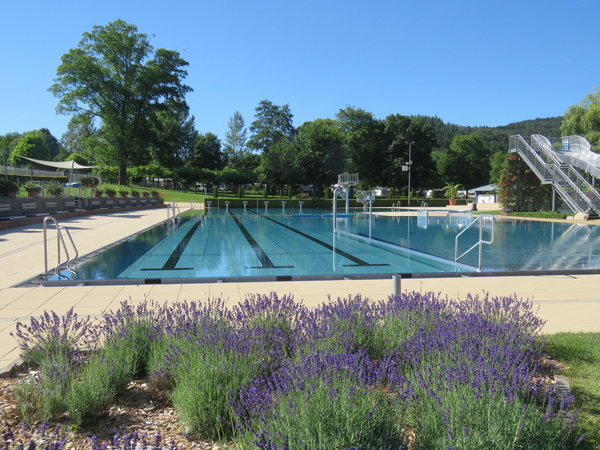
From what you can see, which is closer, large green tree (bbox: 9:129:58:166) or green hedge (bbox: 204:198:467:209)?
green hedge (bbox: 204:198:467:209)

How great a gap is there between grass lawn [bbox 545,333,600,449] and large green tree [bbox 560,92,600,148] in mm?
30343

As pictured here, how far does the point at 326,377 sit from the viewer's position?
238cm

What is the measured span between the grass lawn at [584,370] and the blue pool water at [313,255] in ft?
13.1

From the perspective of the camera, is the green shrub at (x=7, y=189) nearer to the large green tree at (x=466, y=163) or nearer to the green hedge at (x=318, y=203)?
the green hedge at (x=318, y=203)

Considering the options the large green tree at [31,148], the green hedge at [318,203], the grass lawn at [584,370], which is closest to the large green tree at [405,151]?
the green hedge at [318,203]

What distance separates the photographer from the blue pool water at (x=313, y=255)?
904cm

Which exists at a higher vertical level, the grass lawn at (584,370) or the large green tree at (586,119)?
the large green tree at (586,119)

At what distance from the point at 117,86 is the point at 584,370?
1756 inches

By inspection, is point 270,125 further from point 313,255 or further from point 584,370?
point 584,370

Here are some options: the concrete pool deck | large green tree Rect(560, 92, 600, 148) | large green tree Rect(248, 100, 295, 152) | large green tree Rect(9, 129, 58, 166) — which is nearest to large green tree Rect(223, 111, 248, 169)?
large green tree Rect(248, 100, 295, 152)

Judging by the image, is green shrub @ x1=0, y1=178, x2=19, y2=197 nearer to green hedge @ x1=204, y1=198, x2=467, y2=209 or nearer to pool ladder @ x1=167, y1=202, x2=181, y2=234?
pool ladder @ x1=167, y1=202, x2=181, y2=234

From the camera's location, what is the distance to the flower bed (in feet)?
6.77

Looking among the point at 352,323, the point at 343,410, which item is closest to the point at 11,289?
the point at 352,323

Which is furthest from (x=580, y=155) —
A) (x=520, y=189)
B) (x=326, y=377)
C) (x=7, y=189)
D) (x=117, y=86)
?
(x=117, y=86)
